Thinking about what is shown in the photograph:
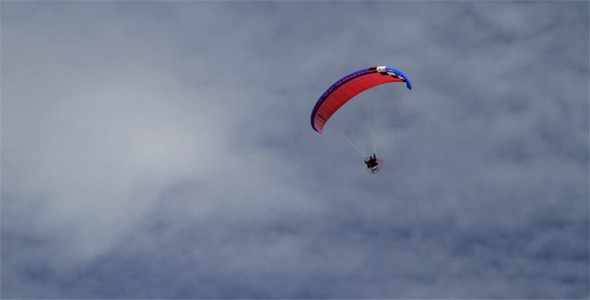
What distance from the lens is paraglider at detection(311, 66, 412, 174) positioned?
54.3 meters

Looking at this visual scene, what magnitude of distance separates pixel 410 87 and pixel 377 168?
7.28 metres

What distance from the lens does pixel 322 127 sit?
189 ft

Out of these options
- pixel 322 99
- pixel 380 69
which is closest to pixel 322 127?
pixel 322 99

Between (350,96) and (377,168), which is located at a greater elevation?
(350,96)

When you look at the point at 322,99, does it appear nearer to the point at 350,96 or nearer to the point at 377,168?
the point at 350,96

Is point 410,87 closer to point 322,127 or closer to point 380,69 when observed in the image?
point 380,69

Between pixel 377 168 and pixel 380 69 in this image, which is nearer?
pixel 380 69

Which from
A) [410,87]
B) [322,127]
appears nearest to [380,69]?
[410,87]

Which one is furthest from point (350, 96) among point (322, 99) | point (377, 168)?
point (377, 168)

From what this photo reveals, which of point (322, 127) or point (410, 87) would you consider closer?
point (410, 87)

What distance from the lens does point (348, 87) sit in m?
55.1

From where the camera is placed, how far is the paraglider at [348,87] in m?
54.3

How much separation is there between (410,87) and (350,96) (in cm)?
436

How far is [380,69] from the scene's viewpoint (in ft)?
177
